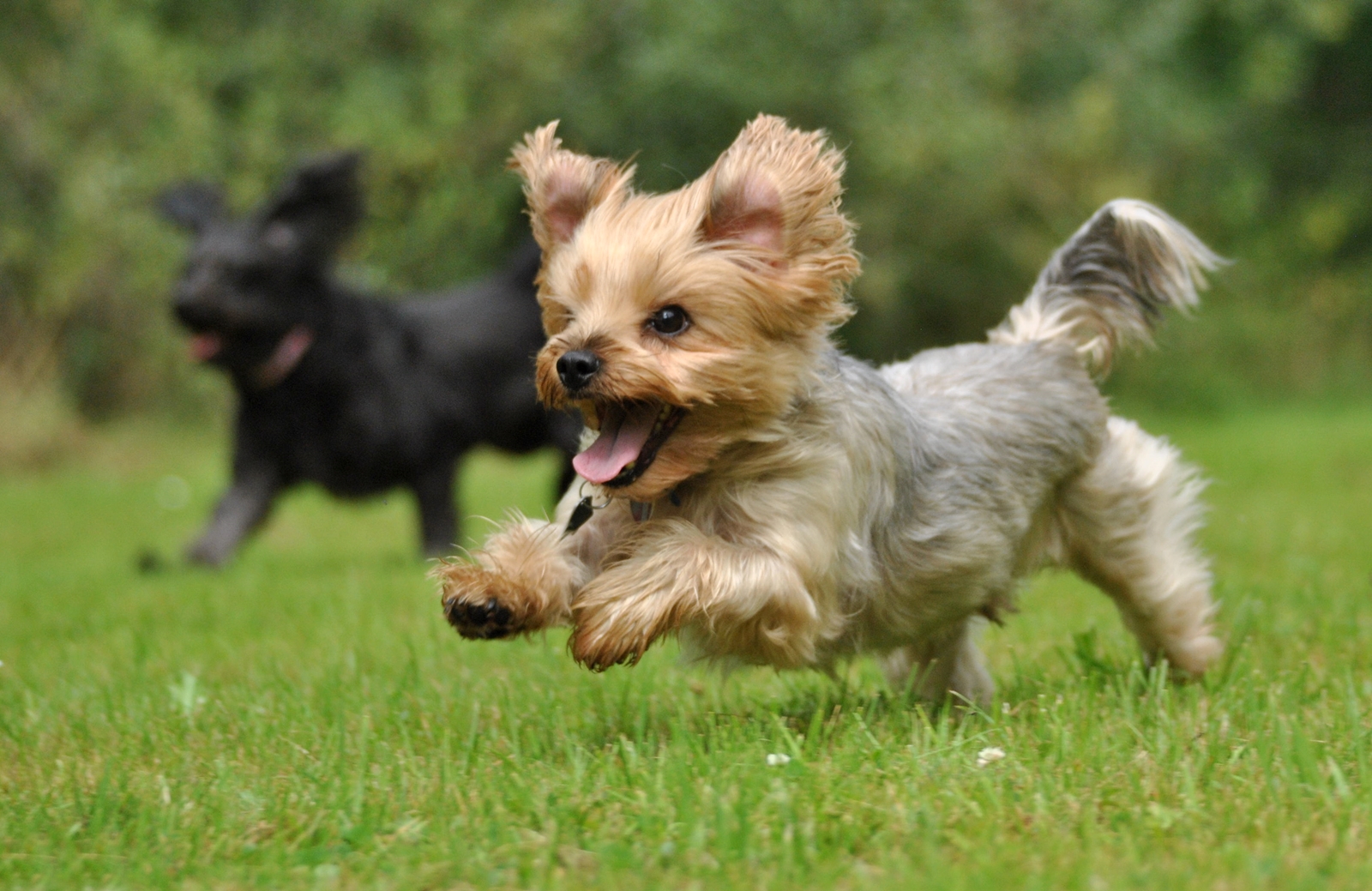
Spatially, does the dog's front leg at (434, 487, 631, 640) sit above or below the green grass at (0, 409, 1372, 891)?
above

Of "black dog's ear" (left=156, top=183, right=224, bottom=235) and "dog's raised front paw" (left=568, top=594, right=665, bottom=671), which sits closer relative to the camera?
"dog's raised front paw" (left=568, top=594, right=665, bottom=671)

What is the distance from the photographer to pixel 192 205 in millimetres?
9367

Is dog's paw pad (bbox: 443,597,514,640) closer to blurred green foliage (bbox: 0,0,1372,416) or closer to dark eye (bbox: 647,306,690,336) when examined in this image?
dark eye (bbox: 647,306,690,336)

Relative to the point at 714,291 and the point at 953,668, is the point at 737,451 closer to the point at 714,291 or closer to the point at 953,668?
the point at 714,291

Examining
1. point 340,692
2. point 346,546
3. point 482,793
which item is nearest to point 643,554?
point 482,793

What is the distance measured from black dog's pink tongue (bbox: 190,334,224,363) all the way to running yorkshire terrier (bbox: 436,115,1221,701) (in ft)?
16.9

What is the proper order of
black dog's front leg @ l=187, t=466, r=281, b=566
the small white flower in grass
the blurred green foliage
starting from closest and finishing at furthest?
the small white flower in grass, black dog's front leg @ l=187, t=466, r=281, b=566, the blurred green foliage

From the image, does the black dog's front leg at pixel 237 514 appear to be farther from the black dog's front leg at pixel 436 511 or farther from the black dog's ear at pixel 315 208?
the black dog's ear at pixel 315 208

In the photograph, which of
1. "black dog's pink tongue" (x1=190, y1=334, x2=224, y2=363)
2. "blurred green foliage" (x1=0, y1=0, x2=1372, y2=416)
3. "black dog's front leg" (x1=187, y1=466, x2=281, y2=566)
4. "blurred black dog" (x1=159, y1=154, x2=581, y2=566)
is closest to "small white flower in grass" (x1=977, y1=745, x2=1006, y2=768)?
"blurred black dog" (x1=159, y1=154, x2=581, y2=566)

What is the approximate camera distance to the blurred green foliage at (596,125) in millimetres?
16062

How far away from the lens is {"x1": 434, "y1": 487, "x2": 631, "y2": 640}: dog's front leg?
3.51 m

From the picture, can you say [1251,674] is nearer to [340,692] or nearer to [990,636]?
[990,636]

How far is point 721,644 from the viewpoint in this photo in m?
3.62

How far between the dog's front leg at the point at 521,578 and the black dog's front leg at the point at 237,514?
5235 millimetres
